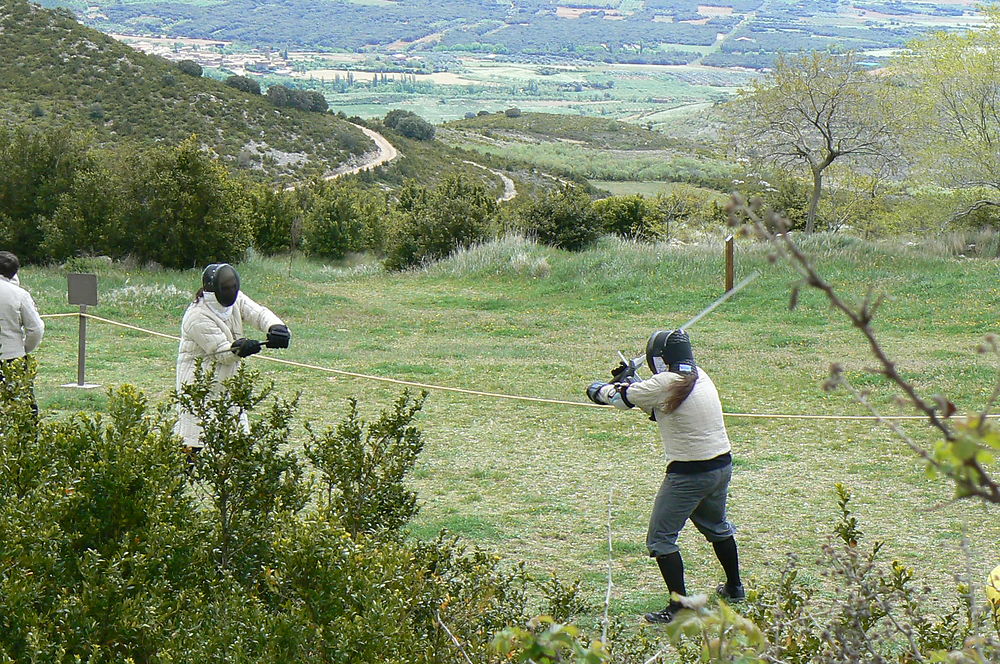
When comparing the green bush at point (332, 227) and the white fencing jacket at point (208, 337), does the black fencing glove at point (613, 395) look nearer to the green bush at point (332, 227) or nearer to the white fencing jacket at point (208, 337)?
the white fencing jacket at point (208, 337)

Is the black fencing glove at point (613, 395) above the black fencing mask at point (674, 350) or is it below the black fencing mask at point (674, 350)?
below

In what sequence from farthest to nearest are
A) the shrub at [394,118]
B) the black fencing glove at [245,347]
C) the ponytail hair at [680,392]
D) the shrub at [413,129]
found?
1. the shrub at [394,118]
2. the shrub at [413,129]
3. the black fencing glove at [245,347]
4. the ponytail hair at [680,392]

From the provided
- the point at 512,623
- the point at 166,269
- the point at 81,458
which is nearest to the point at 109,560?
the point at 81,458

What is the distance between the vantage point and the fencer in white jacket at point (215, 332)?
7.07 m

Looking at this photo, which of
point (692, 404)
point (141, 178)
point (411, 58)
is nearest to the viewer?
point (692, 404)

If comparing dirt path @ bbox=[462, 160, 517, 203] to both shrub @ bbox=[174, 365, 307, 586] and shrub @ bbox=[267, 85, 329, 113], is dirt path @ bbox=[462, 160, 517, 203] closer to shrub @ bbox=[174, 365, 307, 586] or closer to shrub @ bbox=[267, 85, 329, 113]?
shrub @ bbox=[267, 85, 329, 113]

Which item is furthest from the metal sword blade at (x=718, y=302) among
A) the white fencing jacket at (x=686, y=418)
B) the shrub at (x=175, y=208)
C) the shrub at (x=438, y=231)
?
the shrub at (x=438, y=231)

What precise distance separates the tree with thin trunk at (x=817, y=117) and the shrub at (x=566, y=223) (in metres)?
4.69

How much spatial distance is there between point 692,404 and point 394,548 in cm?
243

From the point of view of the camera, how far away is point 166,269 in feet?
61.7

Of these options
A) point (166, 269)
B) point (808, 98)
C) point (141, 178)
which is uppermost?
point (808, 98)

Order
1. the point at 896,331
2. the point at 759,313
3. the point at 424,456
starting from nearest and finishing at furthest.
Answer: the point at 424,456
the point at 896,331
the point at 759,313

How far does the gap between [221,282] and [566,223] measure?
17.0 metres

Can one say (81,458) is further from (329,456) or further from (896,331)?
(896,331)
